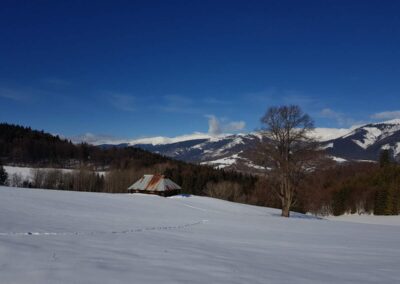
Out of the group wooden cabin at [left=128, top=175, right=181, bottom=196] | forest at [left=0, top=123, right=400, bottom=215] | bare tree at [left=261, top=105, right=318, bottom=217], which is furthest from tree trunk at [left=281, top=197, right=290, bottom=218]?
wooden cabin at [left=128, top=175, right=181, bottom=196]

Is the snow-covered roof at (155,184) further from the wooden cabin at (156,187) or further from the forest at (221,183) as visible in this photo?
the forest at (221,183)

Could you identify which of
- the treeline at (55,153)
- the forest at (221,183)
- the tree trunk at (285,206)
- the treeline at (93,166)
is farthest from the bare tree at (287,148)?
the treeline at (55,153)

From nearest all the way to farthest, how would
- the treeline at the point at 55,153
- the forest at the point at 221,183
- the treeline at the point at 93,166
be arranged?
1. the forest at the point at 221,183
2. the treeline at the point at 93,166
3. the treeline at the point at 55,153

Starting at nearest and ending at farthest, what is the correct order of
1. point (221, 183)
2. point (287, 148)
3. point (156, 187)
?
point (287, 148) → point (156, 187) → point (221, 183)

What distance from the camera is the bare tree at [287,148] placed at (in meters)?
31.9

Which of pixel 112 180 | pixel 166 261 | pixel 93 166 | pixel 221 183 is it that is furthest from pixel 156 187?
pixel 93 166

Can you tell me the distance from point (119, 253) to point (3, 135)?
180 meters

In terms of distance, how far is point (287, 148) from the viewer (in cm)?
3238

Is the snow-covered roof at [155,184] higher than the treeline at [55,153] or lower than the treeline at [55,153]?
lower

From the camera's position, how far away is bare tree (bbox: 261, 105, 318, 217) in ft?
105

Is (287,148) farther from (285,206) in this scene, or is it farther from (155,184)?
(155,184)

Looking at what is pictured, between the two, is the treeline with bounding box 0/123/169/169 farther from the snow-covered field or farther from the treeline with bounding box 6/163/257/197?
the snow-covered field

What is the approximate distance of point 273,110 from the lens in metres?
32.5

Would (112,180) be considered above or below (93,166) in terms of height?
below
